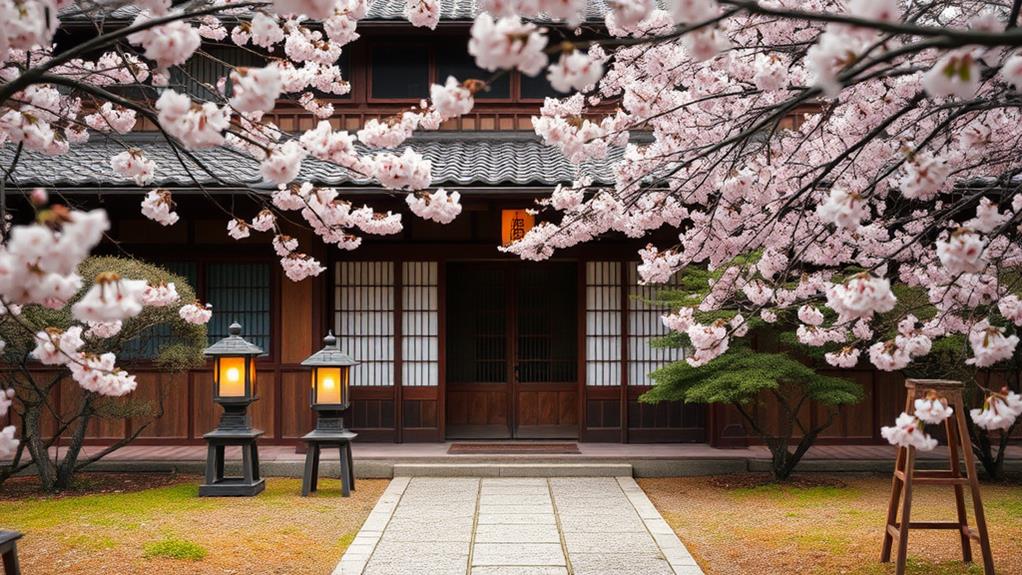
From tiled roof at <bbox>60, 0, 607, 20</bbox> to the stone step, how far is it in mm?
5429

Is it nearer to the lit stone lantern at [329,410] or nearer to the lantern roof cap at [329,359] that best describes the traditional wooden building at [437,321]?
the lantern roof cap at [329,359]

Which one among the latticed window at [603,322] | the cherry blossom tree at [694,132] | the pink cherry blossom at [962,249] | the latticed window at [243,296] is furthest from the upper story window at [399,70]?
the pink cherry blossom at [962,249]

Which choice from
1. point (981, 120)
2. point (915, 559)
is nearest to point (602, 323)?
point (915, 559)

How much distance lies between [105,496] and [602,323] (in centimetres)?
555

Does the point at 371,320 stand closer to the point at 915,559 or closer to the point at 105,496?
the point at 105,496

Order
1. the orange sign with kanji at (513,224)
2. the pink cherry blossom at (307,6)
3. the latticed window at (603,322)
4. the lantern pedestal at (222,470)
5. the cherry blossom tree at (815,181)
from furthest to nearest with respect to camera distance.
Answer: the latticed window at (603,322)
the orange sign with kanji at (513,224)
the lantern pedestal at (222,470)
the cherry blossom tree at (815,181)
the pink cherry blossom at (307,6)

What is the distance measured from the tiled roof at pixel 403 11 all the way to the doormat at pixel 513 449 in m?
5.10

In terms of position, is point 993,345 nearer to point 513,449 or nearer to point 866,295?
point 866,295

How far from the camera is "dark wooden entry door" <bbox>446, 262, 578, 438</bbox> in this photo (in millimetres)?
11711

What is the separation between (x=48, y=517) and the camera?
25.4 feet

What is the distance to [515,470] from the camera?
9742 millimetres

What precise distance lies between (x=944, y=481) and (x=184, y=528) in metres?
5.30

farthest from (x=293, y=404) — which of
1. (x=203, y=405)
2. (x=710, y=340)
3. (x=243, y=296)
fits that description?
(x=710, y=340)

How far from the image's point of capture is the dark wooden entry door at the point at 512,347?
38.4 feet
